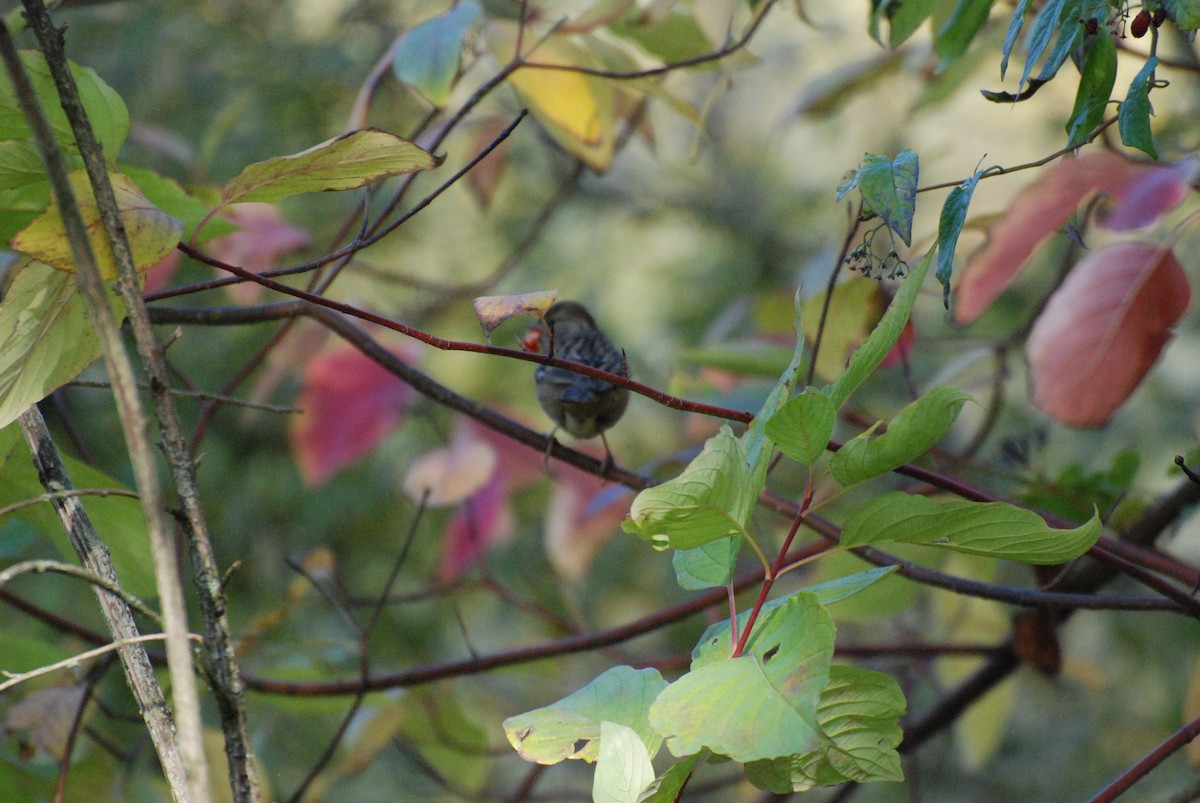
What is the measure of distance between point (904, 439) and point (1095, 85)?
0.35 metres

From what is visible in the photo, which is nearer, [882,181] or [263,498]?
[882,181]

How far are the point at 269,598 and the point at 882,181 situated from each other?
2.50m

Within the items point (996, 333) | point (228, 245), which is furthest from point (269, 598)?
point (996, 333)

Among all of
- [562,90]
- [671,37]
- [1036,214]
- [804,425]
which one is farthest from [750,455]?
[671,37]

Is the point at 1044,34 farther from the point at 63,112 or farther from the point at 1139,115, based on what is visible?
the point at 63,112

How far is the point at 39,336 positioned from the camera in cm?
71

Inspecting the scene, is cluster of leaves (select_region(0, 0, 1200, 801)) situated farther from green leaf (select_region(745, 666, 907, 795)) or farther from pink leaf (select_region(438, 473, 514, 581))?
pink leaf (select_region(438, 473, 514, 581))

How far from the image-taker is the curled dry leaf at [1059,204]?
3.62ft

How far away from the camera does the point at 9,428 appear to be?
33.0 inches

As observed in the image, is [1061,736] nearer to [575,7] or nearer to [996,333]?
[996,333]

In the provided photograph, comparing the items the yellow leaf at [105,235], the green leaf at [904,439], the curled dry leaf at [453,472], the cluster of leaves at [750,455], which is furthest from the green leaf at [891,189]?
the curled dry leaf at [453,472]

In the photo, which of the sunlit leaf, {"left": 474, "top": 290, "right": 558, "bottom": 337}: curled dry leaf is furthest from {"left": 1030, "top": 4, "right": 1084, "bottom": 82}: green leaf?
the sunlit leaf

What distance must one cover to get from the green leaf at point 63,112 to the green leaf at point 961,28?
76 cm

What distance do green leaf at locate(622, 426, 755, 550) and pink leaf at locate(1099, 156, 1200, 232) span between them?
2.27 ft
